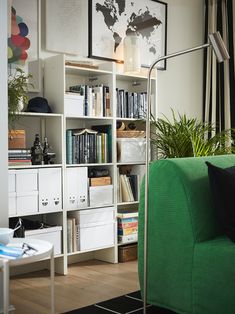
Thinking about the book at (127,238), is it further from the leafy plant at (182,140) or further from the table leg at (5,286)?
the table leg at (5,286)

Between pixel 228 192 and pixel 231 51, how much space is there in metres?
A: 3.07

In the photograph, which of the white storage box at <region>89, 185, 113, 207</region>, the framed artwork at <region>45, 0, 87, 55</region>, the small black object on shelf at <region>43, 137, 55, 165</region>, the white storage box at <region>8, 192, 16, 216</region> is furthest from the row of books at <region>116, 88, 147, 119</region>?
the white storage box at <region>8, 192, 16, 216</region>

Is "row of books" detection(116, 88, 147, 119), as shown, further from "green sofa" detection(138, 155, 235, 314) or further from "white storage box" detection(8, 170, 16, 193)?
"green sofa" detection(138, 155, 235, 314)

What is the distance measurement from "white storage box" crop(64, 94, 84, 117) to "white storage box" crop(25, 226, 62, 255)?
0.93 meters

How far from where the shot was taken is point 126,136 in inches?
176

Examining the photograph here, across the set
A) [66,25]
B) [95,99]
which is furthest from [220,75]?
[66,25]

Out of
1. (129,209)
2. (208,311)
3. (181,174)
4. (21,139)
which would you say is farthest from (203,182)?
(129,209)

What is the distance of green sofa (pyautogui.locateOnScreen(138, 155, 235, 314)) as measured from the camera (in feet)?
8.49

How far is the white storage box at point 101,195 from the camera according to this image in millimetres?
4207

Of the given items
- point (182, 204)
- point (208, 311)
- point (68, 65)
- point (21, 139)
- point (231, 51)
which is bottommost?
point (208, 311)

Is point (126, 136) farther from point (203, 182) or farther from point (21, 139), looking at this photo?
point (203, 182)

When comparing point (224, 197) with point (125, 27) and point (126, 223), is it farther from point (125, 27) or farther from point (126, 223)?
point (125, 27)

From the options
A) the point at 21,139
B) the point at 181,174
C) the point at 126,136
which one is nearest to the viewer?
the point at 181,174

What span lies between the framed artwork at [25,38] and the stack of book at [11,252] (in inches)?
74.4
